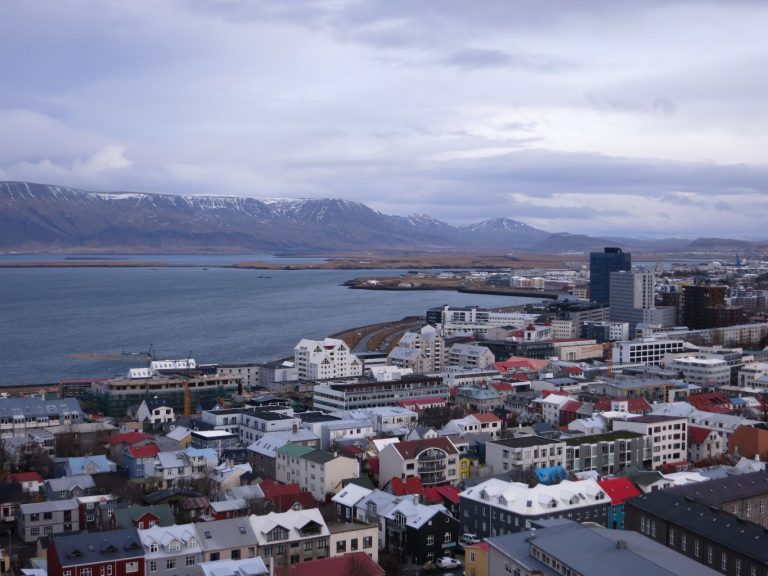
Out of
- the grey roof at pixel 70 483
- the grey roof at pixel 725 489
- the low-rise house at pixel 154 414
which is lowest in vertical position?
the low-rise house at pixel 154 414

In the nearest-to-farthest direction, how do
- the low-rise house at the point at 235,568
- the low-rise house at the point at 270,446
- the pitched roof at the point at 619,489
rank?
1. the low-rise house at the point at 235,568
2. the pitched roof at the point at 619,489
3. the low-rise house at the point at 270,446

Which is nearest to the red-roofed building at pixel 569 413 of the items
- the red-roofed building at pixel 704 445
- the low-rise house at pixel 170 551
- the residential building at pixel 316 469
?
the red-roofed building at pixel 704 445

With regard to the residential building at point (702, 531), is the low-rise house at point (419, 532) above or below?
below

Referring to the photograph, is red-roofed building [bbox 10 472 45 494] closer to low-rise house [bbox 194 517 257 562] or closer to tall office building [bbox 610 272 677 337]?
low-rise house [bbox 194 517 257 562]

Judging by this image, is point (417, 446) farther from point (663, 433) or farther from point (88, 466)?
point (88, 466)

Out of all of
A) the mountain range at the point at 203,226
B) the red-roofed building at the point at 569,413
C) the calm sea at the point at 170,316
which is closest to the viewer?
the red-roofed building at the point at 569,413

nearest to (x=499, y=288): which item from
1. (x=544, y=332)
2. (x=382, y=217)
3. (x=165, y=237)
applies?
(x=544, y=332)

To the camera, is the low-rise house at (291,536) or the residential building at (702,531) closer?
the residential building at (702,531)

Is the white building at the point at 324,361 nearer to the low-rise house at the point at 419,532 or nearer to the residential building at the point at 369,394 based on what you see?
the residential building at the point at 369,394
